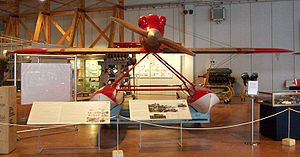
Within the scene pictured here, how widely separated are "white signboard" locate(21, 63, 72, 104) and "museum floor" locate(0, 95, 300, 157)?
886 mm

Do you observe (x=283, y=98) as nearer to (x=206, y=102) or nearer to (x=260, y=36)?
(x=206, y=102)

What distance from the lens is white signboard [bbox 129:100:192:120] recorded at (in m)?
4.75

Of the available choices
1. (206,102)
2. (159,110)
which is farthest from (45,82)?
(206,102)

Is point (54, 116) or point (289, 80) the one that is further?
point (289, 80)

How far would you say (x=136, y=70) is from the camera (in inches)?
604

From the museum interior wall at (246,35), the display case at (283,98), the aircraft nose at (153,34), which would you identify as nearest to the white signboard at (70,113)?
the aircraft nose at (153,34)

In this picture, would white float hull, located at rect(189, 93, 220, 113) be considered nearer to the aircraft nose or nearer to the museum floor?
the museum floor

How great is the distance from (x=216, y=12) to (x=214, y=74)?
3.65m

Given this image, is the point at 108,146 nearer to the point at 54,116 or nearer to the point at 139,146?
the point at 139,146

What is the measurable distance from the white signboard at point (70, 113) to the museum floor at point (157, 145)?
61cm

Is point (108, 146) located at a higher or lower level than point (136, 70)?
lower

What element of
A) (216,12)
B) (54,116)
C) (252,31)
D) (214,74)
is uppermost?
(216,12)

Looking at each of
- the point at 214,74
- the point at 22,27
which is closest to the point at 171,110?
the point at 214,74

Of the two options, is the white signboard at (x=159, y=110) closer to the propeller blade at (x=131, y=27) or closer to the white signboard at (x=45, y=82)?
the propeller blade at (x=131, y=27)
